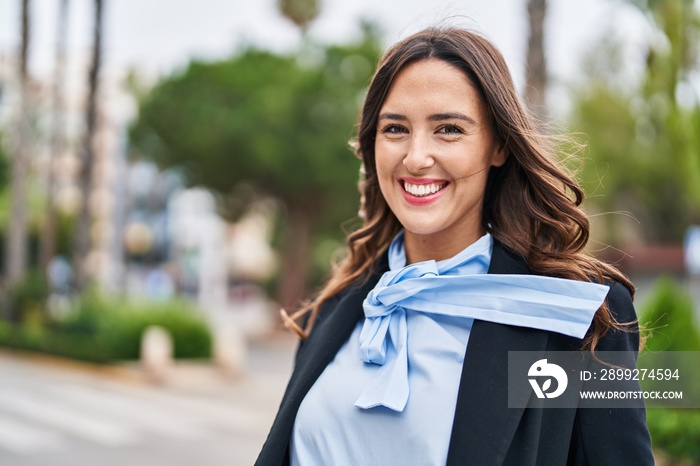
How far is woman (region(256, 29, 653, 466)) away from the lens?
1.78 metres

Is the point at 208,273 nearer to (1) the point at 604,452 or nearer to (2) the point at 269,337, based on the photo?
(2) the point at 269,337

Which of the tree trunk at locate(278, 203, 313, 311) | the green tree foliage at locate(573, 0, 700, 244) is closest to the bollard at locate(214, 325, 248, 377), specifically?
the tree trunk at locate(278, 203, 313, 311)

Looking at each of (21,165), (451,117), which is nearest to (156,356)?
(21,165)

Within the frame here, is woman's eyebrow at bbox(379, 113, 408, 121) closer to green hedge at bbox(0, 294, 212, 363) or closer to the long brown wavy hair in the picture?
the long brown wavy hair

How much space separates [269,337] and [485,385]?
24800 millimetres

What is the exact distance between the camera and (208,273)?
41.5 meters

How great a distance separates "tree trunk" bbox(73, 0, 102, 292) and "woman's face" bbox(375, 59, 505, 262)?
17595 millimetres

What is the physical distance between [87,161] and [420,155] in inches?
715

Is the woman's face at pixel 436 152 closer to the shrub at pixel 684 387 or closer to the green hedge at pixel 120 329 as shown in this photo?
the shrub at pixel 684 387

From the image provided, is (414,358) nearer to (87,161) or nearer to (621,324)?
(621,324)

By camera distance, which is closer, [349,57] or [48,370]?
[48,370]

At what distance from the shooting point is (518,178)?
81.0 inches

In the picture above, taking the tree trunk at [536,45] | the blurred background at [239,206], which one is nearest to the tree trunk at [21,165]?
the blurred background at [239,206]

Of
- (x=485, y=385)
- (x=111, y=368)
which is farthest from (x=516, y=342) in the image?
(x=111, y=368)
